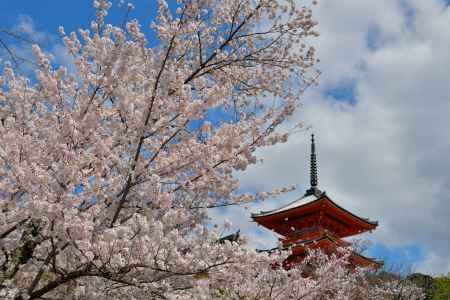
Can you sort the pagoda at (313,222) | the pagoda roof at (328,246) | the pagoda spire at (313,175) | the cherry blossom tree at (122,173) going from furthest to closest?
the pagoda spire at (313,175), the pagoda at (313,222), the pagoda roof at (328,246), the cherry blossom tree at (122,173)

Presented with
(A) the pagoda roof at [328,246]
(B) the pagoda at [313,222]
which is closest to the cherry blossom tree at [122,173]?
(A) the pagoda roof at [328,246]

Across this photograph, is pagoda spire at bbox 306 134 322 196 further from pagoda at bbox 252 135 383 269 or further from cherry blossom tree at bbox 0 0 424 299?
cherry blossom tree at bbox 0 0 424 299

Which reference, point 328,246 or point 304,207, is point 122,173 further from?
point 304,207

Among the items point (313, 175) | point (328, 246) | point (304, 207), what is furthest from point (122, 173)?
point (313, 175)

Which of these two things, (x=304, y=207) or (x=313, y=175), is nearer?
(x=304, y=207)

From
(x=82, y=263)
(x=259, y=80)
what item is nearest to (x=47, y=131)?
(x=82, y=263)

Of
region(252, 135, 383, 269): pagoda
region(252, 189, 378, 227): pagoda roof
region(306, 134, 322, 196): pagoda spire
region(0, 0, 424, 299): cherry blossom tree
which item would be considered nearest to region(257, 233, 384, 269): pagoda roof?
region(252, 135, 383, 269): pagoda

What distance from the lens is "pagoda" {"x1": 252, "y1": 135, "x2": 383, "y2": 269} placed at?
883 inches

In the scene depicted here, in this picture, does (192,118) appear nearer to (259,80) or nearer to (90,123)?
(90,123)

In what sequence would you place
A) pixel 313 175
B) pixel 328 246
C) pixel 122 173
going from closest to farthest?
pixel 122 173 → pixel 328 246 → pixel 313 175

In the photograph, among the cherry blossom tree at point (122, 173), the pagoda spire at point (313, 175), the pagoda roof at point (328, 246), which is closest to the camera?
the cherry blossom tree at point (122, 173)

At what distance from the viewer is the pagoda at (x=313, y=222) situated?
22422mm

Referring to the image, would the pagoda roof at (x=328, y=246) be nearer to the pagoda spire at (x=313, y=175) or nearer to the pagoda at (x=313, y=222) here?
the pagoda at (x=313, y=222)

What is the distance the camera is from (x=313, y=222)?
940 inches
